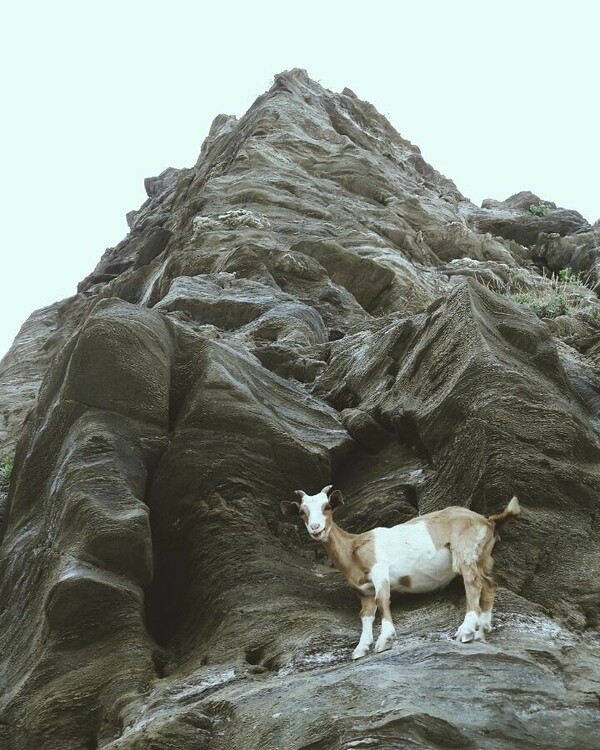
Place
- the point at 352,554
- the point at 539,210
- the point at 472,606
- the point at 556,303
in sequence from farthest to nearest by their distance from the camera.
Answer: the point at 539,210 < the point at 556,303 < the point at 352,554 < the point at 472,606

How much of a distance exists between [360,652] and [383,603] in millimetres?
593

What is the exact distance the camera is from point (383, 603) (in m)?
8.61

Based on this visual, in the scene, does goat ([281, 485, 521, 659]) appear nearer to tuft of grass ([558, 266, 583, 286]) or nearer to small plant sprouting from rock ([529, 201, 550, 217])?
tuft of grass ([558, 266, 583, 286])

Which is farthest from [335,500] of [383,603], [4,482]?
[4,482]

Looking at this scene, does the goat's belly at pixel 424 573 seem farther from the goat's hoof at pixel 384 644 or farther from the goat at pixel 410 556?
the goat's hoof at pixel 384 644

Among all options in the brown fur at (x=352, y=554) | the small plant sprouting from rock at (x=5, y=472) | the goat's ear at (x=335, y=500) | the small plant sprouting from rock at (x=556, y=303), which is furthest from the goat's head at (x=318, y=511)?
the small plant sprouting from rock at (x=556, y=303)

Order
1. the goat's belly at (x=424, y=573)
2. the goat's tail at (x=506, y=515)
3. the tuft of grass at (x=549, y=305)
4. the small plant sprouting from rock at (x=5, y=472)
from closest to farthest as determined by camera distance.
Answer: the goat's tail at (x=506, y=515)
the goat's belly at (x=424, y=573)
the small plant sprouting from rock at (x=5, y=472)
the tuft of grass at (x=549, y=305)

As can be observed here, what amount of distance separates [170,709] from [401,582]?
8.34 feet

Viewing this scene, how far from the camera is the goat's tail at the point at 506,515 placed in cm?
870

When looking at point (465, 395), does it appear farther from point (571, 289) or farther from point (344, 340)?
point (571, 289)

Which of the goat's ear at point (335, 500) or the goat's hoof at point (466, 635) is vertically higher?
the goat's ear at point (335, 500)

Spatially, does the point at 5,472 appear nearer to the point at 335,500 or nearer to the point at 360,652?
the point at 335,500

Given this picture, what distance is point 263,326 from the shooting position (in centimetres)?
1816

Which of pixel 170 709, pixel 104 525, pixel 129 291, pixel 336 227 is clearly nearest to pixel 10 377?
pixel 129 291
